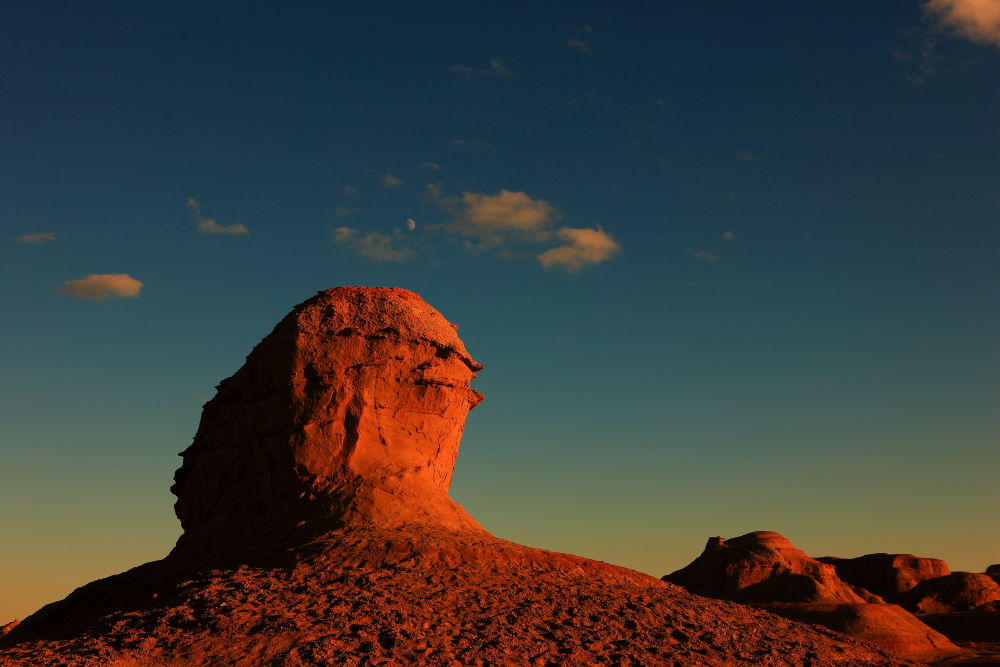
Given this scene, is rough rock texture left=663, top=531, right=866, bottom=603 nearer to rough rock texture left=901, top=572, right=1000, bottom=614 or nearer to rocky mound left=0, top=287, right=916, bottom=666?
rough rock texture left=901, top=572, right=1000, bottom=614

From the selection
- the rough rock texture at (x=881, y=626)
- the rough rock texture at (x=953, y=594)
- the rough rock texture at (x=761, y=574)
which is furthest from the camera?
the rough rock texture at (x=953, y=594)

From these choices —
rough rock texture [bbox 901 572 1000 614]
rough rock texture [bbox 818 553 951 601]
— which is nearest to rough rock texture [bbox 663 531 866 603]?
rough rock texture [bbox 901 572 1000 614]

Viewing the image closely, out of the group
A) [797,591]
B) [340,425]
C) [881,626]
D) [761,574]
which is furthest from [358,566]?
[761,574]

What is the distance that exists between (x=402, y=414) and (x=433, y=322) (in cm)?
295

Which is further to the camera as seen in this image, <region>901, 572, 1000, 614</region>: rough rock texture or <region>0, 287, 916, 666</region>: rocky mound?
<region>901, 572, 1000, 614</region>: rough rock texture

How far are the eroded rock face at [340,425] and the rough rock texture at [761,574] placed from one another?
1745cm

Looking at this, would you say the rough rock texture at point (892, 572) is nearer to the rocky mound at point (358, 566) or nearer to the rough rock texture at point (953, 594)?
the rough rock texture at point (953, 594)

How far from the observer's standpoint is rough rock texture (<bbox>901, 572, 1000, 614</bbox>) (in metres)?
42.0

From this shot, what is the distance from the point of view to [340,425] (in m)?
23.7

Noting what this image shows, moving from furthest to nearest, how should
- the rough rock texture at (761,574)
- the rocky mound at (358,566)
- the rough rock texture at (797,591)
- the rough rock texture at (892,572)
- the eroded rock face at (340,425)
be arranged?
the rough rock texture at (892,572) < the rough rock texture at (761,574) < the rough rock texture at (797,591) < the eroded rock face at (340,425) < the rocky mound at (358,566)

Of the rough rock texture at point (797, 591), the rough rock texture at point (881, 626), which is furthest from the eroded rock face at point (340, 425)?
the rough rock texture at point (797, 591)

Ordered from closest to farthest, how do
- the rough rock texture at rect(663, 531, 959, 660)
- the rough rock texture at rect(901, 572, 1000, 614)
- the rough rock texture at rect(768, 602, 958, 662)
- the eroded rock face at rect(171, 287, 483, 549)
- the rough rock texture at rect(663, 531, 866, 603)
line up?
the eroded rock face at rect(171, 287, 483, 549)
the rough rock texture at rect(768, 602, 958, 662)
the rough rock texture at rect(663, 531, 959, 660)
the rough rock texture at rect(663, 531, 866, 603)
the rough rock texture at rect(901, 572, 1000, 614)

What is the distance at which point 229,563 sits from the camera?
70.2 ft

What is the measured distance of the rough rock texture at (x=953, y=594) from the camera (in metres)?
42.0
